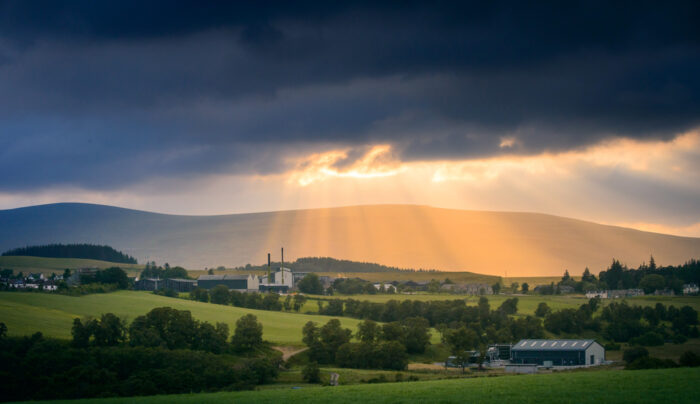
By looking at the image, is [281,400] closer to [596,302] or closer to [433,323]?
[433,323]

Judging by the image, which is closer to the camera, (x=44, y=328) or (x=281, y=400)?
(x=281, y=400)

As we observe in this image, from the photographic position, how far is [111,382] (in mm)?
57688

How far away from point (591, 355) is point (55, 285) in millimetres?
100750

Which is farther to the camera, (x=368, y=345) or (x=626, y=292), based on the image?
(x=626, y=292)

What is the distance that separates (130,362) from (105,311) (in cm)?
4436

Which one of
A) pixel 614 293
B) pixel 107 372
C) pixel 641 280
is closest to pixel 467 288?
pixel 614 293

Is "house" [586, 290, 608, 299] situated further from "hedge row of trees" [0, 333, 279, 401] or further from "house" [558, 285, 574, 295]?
"hedge row of trees" [0, 333, 279, 401]

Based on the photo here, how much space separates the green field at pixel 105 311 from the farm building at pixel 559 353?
28.9m

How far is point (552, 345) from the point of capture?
293 feet

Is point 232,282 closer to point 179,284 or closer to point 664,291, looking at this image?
point 179,284

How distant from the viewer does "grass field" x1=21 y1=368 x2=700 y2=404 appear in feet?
123

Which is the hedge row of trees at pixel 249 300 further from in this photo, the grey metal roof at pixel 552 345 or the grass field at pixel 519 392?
the grass field at pixel 519 392

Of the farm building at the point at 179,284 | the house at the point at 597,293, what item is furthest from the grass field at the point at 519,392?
the farm building at the point at 179,284

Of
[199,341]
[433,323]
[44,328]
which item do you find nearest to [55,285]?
[44,328]
